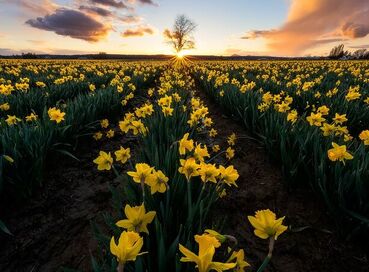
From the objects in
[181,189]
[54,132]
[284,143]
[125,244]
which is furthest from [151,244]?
[54,132]

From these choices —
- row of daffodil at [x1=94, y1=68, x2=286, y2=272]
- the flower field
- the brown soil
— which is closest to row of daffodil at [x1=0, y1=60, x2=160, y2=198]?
the flower field

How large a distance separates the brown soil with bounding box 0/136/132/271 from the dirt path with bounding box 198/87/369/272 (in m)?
1.22

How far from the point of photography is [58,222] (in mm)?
2701

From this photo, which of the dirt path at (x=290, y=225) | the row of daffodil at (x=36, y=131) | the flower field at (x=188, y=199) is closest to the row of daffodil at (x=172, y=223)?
the flower field at (x=188, y=199)

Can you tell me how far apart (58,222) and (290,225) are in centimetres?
200

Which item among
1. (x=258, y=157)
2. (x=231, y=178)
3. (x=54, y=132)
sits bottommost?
(x=258, y=157)

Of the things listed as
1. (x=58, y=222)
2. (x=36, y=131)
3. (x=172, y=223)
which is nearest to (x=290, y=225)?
(x=172, y=223)

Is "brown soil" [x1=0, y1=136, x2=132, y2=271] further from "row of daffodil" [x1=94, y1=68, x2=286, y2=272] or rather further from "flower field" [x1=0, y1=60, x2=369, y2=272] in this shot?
"row of daffodil" [x1=94, y1=68, x2=286, y2=272]

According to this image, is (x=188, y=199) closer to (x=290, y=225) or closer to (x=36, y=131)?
(x=290, y=225)

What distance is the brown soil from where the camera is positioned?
2.23 meters

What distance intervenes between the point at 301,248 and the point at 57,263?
1.86 metres

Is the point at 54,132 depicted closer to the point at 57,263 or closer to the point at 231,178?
the point at 57,263

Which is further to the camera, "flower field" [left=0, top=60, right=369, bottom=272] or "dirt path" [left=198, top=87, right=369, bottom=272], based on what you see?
"dirt path" [left=198, top=87, right=369, bottom=272]

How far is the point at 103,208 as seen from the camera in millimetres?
2945
